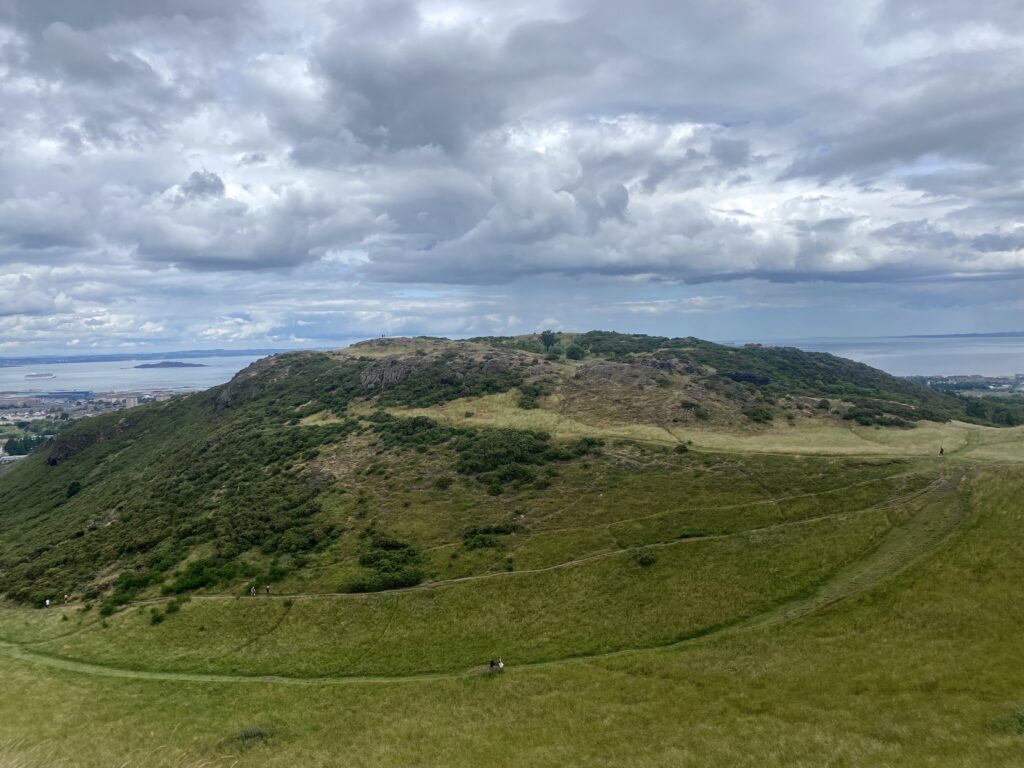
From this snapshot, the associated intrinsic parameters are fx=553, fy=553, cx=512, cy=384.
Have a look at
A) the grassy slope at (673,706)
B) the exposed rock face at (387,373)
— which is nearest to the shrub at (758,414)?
the grassy slope at (673,706)

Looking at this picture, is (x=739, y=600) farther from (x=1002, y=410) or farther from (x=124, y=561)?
(x=1002, y=410)

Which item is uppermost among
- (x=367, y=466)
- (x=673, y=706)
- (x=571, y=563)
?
(x=367, y=466)

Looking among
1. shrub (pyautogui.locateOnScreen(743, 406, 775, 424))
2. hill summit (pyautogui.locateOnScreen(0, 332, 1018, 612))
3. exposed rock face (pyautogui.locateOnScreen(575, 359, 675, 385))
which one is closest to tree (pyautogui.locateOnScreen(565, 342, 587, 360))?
hill summit (pyautogui.locateOnScreen(0, 332, 1018, 612))

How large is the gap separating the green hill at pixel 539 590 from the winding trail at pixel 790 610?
261 mm

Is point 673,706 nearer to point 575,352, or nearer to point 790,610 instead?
point 790,610

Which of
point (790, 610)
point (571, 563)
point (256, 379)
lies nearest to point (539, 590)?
point (571, 563)

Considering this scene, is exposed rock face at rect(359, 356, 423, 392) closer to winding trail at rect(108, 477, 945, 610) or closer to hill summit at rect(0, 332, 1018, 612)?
hill summit at rect(0, 332, 1018, 612)

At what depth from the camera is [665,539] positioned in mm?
54938

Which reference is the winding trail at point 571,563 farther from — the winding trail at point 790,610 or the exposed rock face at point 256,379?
the exposed rock face at point 256,379

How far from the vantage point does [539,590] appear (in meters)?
49.6

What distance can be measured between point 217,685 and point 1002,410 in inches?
7892

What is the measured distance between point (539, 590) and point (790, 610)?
2027 centimetres

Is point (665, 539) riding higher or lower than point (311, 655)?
higher

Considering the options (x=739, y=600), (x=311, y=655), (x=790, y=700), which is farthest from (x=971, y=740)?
(x=311, y=655)
